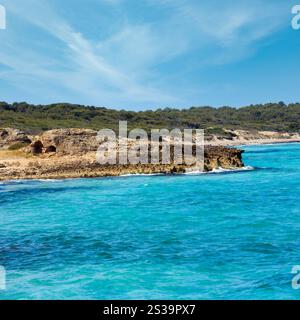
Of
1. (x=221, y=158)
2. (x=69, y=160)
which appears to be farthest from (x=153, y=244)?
(x=221, y=158)

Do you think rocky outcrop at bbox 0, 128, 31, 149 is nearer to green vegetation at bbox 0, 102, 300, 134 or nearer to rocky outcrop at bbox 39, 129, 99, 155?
rocky outcrop at bbox 39, 129, 99, 155

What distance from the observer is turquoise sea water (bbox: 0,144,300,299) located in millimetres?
12188

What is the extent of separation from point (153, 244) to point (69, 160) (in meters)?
27.3

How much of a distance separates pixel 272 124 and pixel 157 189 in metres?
149

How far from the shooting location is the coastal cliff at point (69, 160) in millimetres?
42000

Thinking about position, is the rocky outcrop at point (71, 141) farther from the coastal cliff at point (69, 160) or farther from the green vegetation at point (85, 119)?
the green vegetation at point (85, 119)

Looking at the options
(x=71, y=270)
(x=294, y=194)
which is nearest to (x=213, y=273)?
(x=71, y=270)

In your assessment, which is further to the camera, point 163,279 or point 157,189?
point 157,189

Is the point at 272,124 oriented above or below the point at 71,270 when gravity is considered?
above

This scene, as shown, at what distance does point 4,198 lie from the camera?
30.6 meters

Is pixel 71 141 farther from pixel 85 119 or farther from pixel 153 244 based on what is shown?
pixel 85 119
